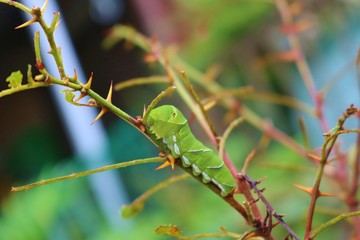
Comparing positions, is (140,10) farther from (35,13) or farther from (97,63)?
(35,13)

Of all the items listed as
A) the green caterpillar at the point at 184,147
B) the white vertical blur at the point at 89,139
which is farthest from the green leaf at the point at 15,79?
the white vertical blur at the point at 89,139

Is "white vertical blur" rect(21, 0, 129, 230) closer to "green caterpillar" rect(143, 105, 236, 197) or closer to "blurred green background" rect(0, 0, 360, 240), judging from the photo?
"blurred green background" rect(0, 0, 360, 240)

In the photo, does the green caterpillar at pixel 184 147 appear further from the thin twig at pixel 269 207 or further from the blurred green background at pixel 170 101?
the blurred green background at pixel 170 101

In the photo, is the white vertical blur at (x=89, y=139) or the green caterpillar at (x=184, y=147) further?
the white vertical blur at (x=89, y=139)

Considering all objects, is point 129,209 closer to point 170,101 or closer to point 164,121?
point 164,121

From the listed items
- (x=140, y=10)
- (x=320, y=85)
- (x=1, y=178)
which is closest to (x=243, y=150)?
(x=320, y=85)

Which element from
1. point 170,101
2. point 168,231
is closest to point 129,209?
point 168,231
